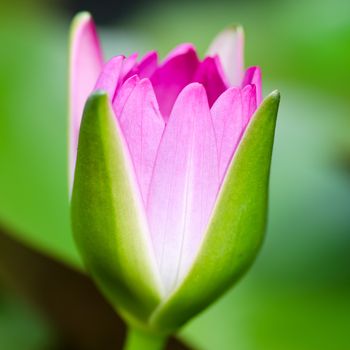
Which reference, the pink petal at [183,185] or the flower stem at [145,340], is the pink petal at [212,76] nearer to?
the pink petal at [183,185]

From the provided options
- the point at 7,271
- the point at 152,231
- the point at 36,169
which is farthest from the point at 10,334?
the point at 152,231

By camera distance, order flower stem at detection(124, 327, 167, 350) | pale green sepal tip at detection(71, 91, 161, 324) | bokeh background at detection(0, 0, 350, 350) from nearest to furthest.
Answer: pale green sepal tip at detection(71, 91, 161, 324), flower stem at detection(124, 327, 167, 350), bokeh background at detection(0, 0, 350, 350)

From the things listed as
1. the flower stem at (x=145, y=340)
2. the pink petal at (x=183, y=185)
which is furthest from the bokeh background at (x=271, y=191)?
the pink petal at (x=183, y=185)

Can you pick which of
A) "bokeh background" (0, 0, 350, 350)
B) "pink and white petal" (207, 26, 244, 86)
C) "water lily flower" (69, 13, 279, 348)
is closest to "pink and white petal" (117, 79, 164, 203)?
"water lily flower" (69, 13, 279, 348)

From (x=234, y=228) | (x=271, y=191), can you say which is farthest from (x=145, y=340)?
(x=271, y=191)

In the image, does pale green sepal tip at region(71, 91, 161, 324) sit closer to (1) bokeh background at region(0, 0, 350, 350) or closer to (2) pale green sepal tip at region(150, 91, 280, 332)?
(2) pale green sepal tip at region(150, 91, 280, 332)

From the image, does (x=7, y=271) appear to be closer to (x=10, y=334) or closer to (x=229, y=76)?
(x=10, y=334)

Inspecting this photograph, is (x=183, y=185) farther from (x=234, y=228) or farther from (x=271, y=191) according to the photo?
(x=271, y=191)
